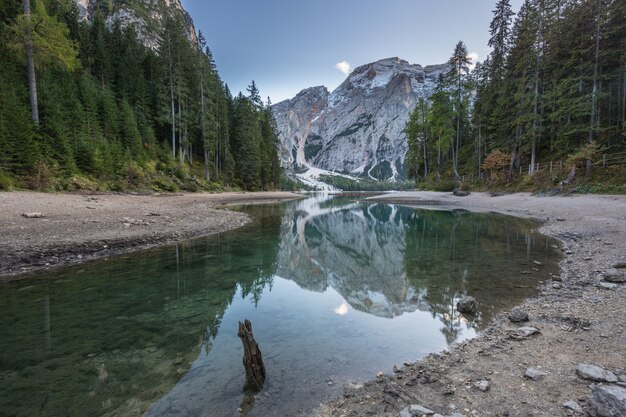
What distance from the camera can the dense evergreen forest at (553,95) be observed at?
86.8 ft

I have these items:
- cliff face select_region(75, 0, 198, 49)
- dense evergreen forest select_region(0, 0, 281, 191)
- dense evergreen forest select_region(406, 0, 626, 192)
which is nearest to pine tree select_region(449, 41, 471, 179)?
dense evergreen forest select_region(406, 0, 626, 192)

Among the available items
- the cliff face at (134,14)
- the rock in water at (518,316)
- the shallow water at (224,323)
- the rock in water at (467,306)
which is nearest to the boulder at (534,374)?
the shallow water at (224,323)

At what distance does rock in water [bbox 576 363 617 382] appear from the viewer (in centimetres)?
344

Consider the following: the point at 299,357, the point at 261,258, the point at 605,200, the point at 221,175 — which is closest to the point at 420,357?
the point at 299,357

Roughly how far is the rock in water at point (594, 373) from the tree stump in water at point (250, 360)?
4.24 meters

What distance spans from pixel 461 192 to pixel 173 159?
40491mm

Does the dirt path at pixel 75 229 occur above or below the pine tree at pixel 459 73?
below

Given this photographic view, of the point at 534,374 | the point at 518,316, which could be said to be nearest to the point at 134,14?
the point at 518,316

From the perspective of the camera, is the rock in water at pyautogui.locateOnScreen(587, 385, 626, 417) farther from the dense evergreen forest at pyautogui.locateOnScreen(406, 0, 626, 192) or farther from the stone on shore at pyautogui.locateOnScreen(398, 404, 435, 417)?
the dense evergreen forest at pyautogui.locateOnScreen(406, 0, 626, 192)

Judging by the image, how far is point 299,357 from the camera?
199 inches

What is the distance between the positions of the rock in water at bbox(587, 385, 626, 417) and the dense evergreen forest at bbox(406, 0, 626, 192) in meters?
26.9

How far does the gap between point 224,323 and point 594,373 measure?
251 inches

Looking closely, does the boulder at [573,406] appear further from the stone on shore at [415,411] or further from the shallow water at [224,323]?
the shallow water at [224,323]

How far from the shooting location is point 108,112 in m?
32.6
